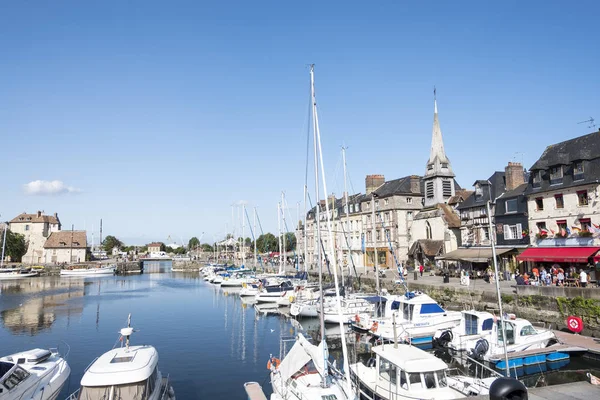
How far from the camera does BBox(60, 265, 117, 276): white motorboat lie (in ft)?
301

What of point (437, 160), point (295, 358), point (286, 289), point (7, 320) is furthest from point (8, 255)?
point (295, 358)

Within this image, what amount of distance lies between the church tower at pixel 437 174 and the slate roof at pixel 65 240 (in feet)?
309

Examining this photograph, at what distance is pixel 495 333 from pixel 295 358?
481 inches

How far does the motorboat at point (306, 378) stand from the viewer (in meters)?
14.0

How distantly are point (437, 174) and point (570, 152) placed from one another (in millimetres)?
20497

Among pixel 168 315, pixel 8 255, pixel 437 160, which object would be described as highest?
pixel 437 160

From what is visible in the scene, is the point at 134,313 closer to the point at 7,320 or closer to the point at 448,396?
the point at 7,320

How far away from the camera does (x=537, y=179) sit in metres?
36.4

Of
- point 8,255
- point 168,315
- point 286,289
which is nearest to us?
point 168,315

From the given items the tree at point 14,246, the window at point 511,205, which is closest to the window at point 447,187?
the window at point 511,205

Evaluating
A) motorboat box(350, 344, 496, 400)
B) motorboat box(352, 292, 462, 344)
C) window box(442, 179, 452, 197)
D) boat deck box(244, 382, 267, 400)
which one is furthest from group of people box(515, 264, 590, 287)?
boat deck box(244, 382, 267, 400)

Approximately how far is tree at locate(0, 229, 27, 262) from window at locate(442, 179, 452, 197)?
103443mm

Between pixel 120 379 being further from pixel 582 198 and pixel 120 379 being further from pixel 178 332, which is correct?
pixel 582 198

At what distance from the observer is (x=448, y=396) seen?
14.1 meters
